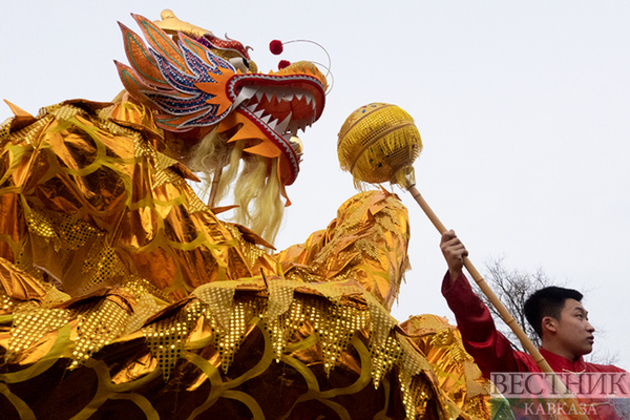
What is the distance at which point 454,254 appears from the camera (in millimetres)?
2105

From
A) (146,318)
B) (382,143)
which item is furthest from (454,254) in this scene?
(146,318)

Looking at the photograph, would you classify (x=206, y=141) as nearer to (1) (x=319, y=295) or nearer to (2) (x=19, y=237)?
(2) (x=19, y=237)

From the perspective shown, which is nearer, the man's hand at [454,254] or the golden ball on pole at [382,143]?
the man's hand at [454,254]

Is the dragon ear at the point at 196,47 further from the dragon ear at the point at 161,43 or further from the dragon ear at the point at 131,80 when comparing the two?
the dragon ear at the point at 131,80

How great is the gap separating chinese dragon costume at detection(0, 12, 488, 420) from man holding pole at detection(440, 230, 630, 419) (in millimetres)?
249

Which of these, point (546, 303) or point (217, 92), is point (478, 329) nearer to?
point (546, 303)

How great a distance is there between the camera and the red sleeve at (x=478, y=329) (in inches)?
82.1

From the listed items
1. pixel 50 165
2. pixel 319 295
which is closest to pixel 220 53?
pixel 50 165

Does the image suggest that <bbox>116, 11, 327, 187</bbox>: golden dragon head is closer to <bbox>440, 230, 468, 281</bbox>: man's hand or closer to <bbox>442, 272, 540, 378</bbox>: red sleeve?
<bbox>440, 230, 468, 281</bbox>: man's hand

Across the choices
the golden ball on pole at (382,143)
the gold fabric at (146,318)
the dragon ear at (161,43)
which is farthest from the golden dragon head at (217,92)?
the gold fabric at (146,318)

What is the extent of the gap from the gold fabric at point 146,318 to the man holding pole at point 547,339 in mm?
355

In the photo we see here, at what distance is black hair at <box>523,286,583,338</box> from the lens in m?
2.49

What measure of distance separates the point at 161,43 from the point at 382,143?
3.59 ft

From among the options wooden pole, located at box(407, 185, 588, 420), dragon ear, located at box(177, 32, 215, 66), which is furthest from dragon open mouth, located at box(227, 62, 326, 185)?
wooden pole, located at box(407, 185, 588, 420)
